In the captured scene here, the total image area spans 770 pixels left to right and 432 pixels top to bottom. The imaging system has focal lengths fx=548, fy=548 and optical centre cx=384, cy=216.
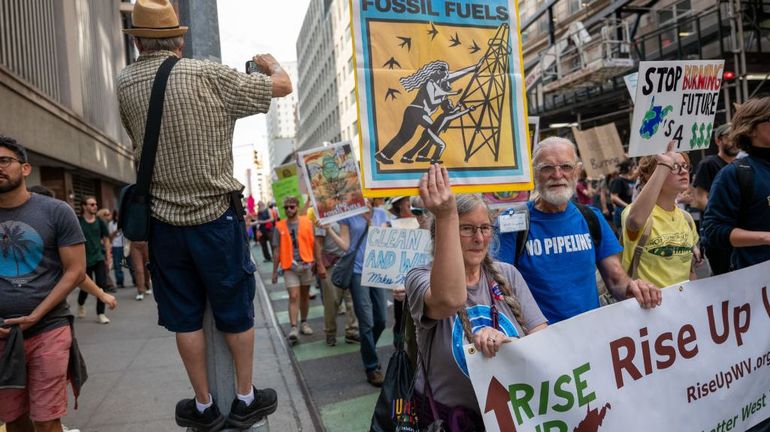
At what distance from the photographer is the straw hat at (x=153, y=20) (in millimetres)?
2359

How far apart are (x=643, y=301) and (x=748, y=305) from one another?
3.15ft

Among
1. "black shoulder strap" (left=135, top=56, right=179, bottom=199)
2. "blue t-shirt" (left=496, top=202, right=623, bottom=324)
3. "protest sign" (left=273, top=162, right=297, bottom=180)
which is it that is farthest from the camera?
"protest sign" (left=273, top=162, right=297, bottom=180)

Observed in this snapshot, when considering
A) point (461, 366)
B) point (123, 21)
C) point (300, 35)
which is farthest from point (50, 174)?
point (300, 35)

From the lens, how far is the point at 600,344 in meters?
2.29

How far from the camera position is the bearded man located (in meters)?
2.71

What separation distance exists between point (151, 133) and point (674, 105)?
2841mm

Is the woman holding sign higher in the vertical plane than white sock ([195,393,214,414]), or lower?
higher

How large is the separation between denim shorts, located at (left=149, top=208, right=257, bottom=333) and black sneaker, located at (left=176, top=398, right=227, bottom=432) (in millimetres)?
399

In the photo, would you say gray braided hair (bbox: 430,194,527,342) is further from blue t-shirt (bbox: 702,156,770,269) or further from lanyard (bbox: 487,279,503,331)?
blue t-shirt (bbox: 702,156,770,269)

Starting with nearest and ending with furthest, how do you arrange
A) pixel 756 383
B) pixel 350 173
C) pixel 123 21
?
pixel 756 383
pixel 350 173
pixel 123 21

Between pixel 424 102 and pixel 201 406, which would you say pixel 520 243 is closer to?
pixel 424 102

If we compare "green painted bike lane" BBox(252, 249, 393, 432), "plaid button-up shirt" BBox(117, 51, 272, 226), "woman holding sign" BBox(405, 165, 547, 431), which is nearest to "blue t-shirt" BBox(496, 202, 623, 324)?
"woman holding sign" BBox(405, 165, 547, 431)

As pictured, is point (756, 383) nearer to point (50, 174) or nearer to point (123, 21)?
point (50, 174)

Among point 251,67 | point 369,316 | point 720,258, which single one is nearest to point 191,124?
point 251,67
